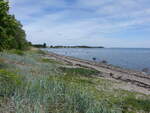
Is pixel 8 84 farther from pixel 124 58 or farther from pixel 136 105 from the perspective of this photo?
pixel 124 58

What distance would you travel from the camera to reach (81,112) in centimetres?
568

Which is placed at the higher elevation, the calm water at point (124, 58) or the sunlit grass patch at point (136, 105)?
the sunlit grass patch at point (136, 105)

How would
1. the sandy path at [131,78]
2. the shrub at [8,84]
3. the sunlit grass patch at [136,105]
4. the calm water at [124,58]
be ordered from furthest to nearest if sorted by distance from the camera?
the calm water at [124,58], the sandy path at [131,78], the sunlit grass patch at [136,105], the shrub at [8,84]

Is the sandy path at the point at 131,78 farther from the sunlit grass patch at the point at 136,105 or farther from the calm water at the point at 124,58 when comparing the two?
the calm water at the point at 124,58

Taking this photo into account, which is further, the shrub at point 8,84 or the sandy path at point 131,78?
the sandy path at point 131,78

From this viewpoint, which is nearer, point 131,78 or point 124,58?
point 131,78

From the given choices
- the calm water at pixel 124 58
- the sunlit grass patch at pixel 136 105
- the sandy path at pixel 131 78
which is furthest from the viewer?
the calm water at pixel 124 58

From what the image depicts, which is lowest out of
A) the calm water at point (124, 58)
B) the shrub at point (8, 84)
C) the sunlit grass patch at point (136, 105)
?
the calm water at point (124, 58)

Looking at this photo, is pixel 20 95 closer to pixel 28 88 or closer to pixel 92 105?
pixel 28 88

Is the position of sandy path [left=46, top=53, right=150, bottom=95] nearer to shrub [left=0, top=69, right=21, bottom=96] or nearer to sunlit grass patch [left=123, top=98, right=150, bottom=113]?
sunlit grass patch [left=123, top=98, right=150, bottom=113]

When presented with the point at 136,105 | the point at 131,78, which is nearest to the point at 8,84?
the point at 136,105

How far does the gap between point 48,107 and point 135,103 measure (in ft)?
14.0

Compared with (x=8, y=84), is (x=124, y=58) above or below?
below

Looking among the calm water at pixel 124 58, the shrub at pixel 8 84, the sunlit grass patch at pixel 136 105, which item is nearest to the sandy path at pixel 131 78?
the sunlit grass patch at pixel 136 105
